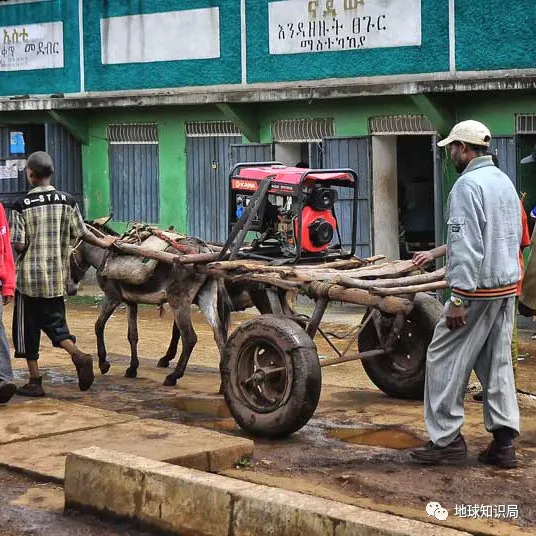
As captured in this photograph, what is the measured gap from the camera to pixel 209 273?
10.3 metres

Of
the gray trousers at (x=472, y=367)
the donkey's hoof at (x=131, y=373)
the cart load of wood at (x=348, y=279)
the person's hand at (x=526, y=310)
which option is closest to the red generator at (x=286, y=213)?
the cart load of wood at (x=348, y=279)

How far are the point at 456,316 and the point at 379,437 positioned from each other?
1.66 meters

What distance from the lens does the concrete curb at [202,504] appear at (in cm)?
605

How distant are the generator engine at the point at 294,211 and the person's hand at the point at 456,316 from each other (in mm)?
2273

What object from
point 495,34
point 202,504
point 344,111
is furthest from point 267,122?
point 202,504

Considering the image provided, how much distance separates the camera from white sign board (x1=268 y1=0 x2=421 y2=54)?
1580 cm

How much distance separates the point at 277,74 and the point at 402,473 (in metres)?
10.1

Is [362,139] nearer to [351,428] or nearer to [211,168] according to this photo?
[211,168]

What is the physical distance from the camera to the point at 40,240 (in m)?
10.4

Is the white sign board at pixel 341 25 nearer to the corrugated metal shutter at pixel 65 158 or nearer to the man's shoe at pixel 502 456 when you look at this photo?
the corrugated metal shutter at pixel 65 158

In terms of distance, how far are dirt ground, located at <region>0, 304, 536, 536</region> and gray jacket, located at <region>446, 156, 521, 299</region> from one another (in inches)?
44.2

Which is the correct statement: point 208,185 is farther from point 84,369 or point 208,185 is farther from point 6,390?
point 6,390

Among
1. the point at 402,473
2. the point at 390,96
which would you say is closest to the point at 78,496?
the point at 402,473

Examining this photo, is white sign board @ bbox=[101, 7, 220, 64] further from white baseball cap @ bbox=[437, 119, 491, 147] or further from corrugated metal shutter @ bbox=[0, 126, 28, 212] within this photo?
white baseball cap @ bbox=[437, 119, 491, 147]
